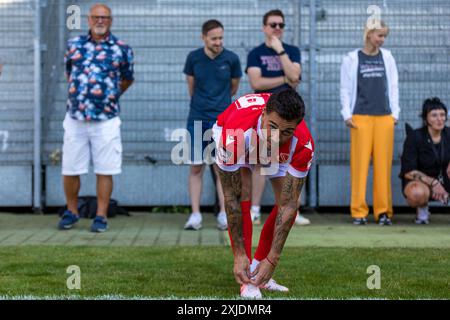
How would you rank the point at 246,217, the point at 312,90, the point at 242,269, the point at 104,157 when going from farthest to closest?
the point at 312,90 < the point at 104,157 < the point at 246,217 < the point at 242,269

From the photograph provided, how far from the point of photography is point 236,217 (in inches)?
272

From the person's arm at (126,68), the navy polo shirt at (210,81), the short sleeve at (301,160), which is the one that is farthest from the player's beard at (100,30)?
the short sleeve at (301,160)

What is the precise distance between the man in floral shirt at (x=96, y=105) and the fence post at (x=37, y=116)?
6.95ft

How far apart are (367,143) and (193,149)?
2.14 meters

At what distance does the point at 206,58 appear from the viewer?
11.3m

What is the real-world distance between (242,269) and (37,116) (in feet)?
23.0

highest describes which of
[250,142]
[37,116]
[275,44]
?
[275,44]

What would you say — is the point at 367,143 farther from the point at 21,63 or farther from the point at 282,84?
the point at 21,63

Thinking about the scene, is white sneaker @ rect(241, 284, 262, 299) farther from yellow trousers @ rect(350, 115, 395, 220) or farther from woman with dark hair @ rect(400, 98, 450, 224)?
woman with dark hair @ rect(400, 98, 450, 224)

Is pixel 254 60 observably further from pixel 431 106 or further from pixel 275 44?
pixel 431 106

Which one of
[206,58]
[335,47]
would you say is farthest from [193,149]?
[335,47]

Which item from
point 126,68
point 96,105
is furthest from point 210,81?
point 96,105

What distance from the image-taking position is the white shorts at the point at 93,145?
10836 millimetres

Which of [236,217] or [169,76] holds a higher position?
[169,76]
